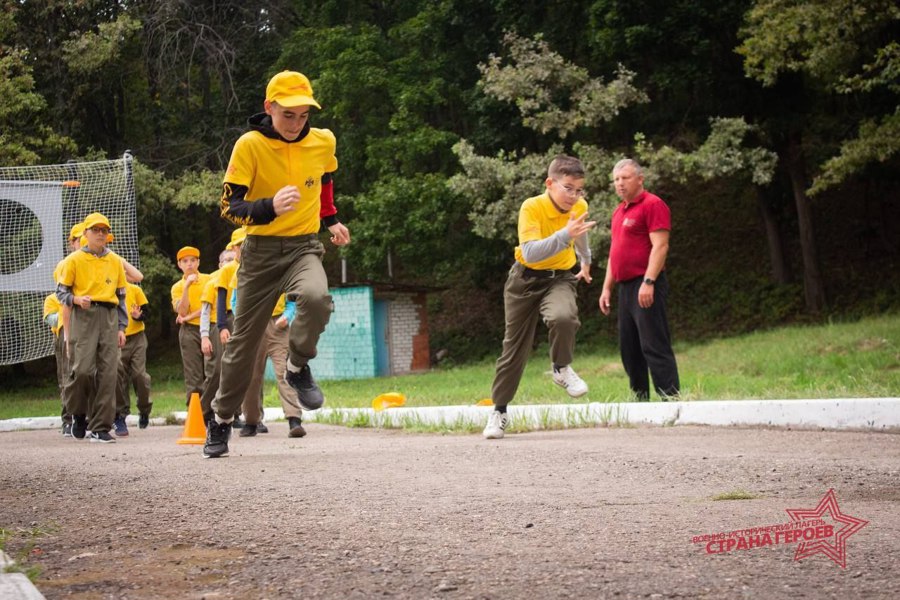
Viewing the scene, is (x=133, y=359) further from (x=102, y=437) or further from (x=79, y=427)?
(x=102, y=437)

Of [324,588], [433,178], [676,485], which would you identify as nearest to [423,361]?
[433,178]

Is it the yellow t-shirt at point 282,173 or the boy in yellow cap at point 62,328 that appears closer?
the yellow t-shirt at point 282,173

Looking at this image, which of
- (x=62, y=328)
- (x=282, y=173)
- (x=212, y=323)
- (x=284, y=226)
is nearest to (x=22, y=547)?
(x=284, y=226)

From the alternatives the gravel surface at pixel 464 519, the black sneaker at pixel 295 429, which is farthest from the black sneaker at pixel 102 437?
the gravel surface at pixel 464 519

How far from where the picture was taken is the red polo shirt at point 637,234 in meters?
11.0

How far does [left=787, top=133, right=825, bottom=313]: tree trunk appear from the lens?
30484 mm

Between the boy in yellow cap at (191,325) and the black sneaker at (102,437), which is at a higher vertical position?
the boy in yellow cap at (191,325)

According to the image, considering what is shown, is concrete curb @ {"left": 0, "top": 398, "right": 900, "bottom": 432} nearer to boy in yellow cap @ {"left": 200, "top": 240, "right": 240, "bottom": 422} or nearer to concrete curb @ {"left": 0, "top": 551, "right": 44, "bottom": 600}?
boy in yellow cap @ {"left": 200, "top": 240, "right": 240, "bottom": 422}

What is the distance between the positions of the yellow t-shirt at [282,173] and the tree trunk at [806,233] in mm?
24658

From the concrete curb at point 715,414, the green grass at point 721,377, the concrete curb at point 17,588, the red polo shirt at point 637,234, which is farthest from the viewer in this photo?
the green grass at point 721,377

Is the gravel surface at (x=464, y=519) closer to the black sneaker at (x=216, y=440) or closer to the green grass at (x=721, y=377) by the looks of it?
the black sneaker at (x=216, y=440)

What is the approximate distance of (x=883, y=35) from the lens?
25062 mm

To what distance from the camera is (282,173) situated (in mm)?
7699

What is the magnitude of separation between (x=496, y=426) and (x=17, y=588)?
253 inches
